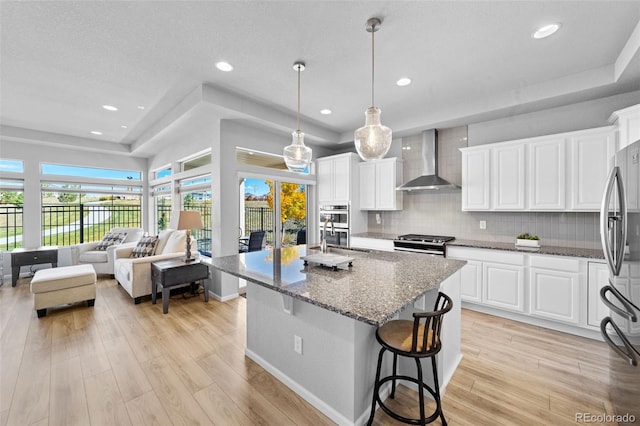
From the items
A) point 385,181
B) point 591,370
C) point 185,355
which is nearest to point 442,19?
point 385,181

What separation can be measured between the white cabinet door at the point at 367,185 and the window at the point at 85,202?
5.60 m


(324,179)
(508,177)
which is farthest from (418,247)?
(324,179)

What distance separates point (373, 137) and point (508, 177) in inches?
97.5

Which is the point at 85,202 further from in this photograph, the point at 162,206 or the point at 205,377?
the point at 205,377

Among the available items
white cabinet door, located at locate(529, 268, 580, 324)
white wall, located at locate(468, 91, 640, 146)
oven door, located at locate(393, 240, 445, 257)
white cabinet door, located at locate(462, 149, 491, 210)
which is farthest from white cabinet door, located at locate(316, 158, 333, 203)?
white cabinet door, located at locate(529, 268, 580, 324)

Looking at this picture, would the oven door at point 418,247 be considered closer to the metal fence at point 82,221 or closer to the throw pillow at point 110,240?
the throw pillow at point 110,240

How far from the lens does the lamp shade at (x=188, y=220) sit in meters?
3.78

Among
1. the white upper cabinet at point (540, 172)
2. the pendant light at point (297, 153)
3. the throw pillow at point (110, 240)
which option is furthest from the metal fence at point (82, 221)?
the white upper cabinet at point (540, 172)

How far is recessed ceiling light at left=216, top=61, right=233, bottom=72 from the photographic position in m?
2.70

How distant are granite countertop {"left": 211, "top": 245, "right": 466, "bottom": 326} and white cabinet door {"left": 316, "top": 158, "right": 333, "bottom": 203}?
106 inches

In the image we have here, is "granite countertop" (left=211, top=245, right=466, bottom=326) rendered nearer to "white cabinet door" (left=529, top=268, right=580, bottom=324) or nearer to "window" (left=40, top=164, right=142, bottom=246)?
"white cabinet door" (left=529, top=268, right=580, bottom=324)

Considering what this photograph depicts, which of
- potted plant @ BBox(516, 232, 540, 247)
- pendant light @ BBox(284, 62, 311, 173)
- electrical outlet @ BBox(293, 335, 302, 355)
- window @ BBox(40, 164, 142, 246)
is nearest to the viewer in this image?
electrical outlet @ BBox(293, 335, 302, 355)

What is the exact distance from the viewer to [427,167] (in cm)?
430

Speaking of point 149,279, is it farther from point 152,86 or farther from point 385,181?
point 385,181
